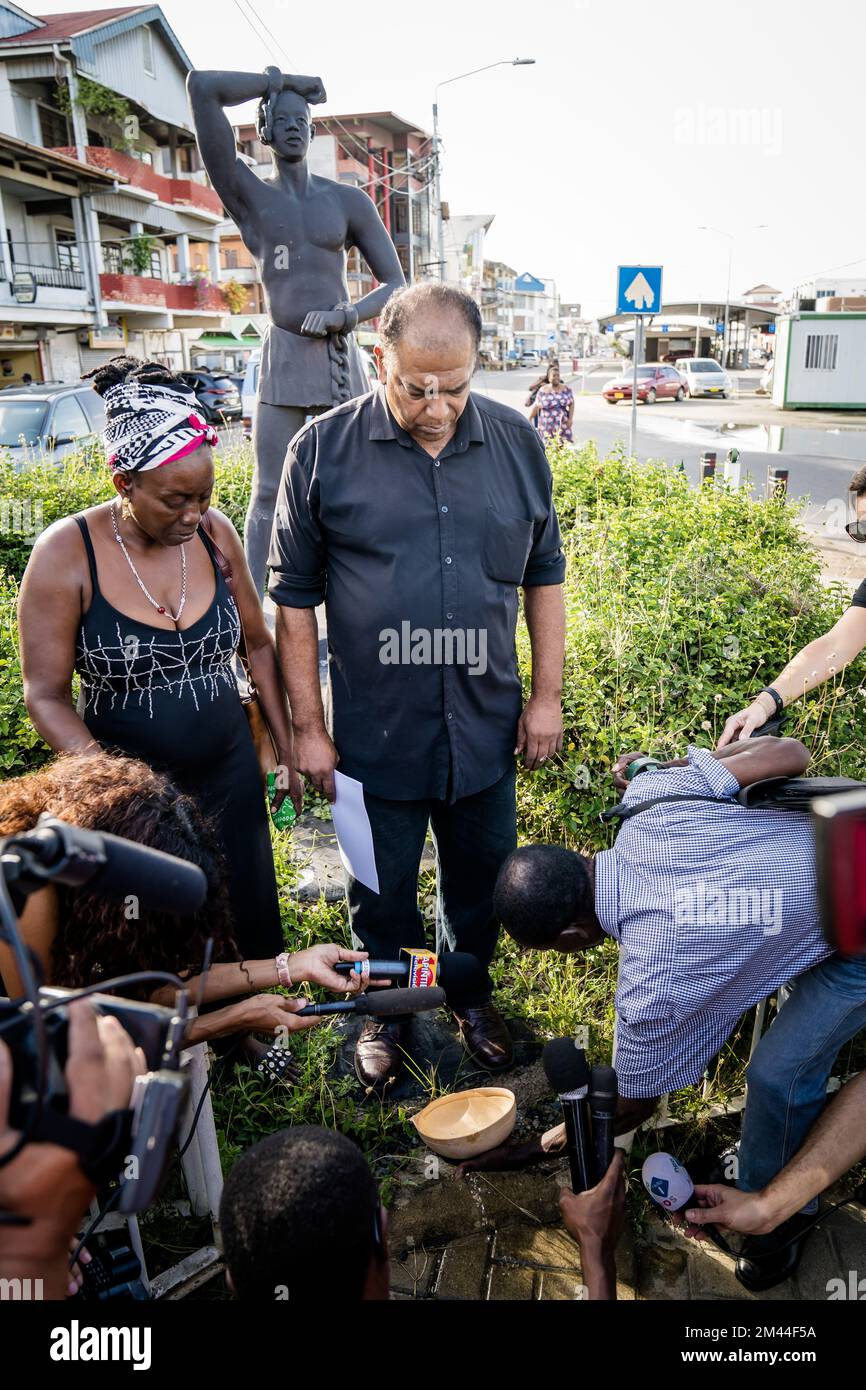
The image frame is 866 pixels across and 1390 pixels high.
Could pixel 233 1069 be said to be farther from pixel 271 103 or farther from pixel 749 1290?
pixel 271 103

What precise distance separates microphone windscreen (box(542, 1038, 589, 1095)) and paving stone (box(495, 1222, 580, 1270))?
25.7 inches

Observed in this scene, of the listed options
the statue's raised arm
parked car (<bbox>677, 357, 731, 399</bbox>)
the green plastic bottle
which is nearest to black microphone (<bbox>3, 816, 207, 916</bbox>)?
the green plastic bottle

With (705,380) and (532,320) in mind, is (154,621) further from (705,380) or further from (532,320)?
(532,320)

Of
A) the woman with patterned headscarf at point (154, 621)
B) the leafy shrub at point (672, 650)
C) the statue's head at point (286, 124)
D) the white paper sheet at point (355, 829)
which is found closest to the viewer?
the woman with patterned headscarf at point (154, 621)

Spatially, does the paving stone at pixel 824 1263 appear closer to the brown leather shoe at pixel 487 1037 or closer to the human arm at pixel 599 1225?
the human arm at pixel 599 1225

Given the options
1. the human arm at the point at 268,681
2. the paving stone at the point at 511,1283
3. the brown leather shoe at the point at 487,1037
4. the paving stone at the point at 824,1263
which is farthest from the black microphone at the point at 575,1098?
the human arm at the point at 268,681

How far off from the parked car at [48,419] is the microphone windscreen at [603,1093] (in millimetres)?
9378

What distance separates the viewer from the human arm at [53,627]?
8.24ft

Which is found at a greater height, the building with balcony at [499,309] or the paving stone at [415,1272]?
the building with balcony at [499,309]

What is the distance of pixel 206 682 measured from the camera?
275cm

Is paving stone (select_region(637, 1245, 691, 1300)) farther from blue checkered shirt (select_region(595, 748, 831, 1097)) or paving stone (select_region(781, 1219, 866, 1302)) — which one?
blue checkered shirt (select_region(595, 748, 831, 1097))

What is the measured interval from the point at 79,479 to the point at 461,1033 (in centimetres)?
537

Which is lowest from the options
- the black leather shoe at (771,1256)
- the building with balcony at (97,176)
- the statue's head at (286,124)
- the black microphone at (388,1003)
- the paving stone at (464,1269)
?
the paving stone at (464,1269)

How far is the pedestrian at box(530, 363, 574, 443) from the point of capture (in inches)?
538
